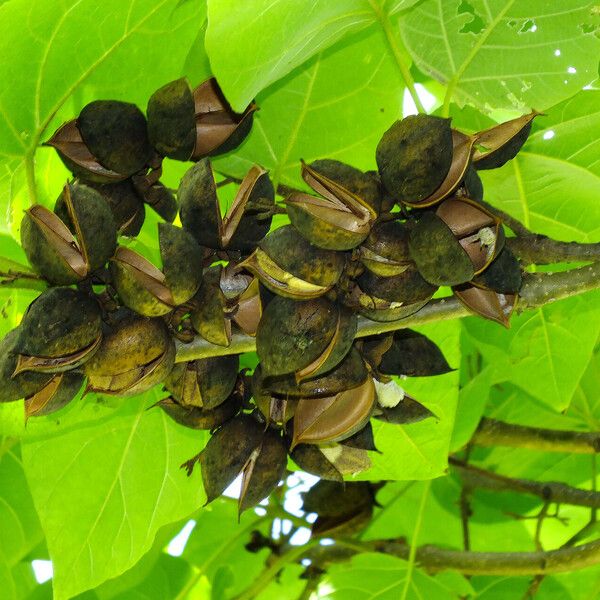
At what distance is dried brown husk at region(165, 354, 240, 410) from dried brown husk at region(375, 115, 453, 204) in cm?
31

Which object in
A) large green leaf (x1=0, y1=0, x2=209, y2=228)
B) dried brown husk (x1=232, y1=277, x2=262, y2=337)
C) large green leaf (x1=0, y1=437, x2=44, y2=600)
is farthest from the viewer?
large green leaf (x1=0, y1=437, x2=44, y2=600)

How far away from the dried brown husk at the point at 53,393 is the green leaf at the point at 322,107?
1.78ft

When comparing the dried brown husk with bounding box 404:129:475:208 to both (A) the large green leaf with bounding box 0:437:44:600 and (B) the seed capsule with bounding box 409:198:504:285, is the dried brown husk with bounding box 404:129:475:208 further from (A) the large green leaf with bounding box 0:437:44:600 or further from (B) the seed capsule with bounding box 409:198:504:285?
(A) the large green leaf with bounding box 0:437:44:600

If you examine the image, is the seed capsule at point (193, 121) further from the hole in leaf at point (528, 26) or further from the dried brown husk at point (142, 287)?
the hole in leaf at point (528, 26)

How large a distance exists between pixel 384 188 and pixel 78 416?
2.31ft

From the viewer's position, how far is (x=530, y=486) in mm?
1999

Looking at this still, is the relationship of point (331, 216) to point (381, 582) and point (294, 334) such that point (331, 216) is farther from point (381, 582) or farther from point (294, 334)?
point (381, 582)

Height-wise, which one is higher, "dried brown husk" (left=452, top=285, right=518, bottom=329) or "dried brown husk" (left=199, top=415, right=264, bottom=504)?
"dried brown husk" (left=452, top=285, right=518, bottom=329)

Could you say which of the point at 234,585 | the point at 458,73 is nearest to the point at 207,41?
the point at 458,73

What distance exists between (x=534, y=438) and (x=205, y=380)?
111 cm

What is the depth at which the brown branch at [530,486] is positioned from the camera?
189cm

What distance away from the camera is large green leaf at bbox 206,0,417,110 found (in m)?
1.06

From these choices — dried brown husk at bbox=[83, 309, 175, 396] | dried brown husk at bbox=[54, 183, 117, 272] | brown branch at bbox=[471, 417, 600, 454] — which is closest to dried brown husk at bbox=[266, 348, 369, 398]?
dried brown husk at bbox=[83, 309, 175, 396]

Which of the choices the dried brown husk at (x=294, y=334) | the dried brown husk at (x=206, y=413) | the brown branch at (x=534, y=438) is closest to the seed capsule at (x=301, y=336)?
the dried brown husk at (x=294, y=334)
